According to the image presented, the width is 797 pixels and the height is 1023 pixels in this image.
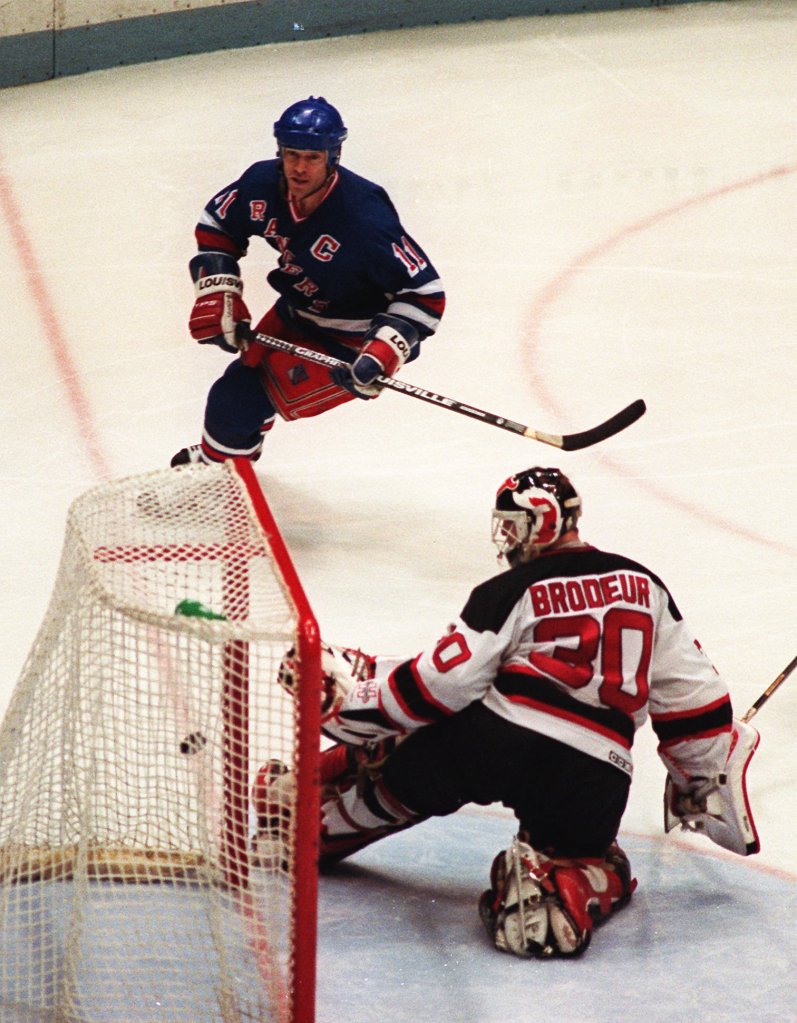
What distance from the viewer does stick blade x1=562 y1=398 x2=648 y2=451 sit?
414 centimetres

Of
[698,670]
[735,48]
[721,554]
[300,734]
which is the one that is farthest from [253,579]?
[735,48]

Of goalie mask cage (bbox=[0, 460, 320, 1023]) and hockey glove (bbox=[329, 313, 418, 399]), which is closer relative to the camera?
goalie mask cage (bbox=[0, 460, 320, 1023])

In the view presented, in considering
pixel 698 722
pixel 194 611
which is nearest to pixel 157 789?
pixel 194 611

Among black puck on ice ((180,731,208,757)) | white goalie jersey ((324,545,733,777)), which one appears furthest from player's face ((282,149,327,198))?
black puck on ice ((180,731,208,757))

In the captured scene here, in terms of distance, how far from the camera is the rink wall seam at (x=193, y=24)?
7410 mm

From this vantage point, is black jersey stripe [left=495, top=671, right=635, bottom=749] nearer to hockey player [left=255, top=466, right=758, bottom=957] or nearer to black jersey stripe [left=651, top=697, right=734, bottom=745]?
hockey player [left=255, top=466, right=758, bottom=957]

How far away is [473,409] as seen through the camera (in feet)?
13.3

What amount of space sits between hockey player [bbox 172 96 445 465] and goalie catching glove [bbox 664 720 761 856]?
1.34 m

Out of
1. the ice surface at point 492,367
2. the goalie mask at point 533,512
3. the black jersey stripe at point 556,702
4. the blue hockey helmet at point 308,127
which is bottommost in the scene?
the ice surface at point 492,367

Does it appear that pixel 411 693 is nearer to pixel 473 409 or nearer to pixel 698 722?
pixel 698 722

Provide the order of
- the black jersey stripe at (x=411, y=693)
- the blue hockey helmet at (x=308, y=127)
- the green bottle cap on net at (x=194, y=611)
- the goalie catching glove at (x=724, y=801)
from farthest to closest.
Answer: the blue hockey helmet at (x=308, y=127) < the goalie catching glove at (x=724, y=801) < the black jersey stripe at (x=411, y=693) < the green bottle cap on net at (x=194, y=611)

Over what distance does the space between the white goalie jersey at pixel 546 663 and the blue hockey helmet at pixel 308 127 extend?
1412 mm

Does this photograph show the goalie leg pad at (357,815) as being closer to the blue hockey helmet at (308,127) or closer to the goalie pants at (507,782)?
the goalie pants at (507,782)

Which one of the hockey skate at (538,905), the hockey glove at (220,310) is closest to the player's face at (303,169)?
the hockey glove at (220,310)
